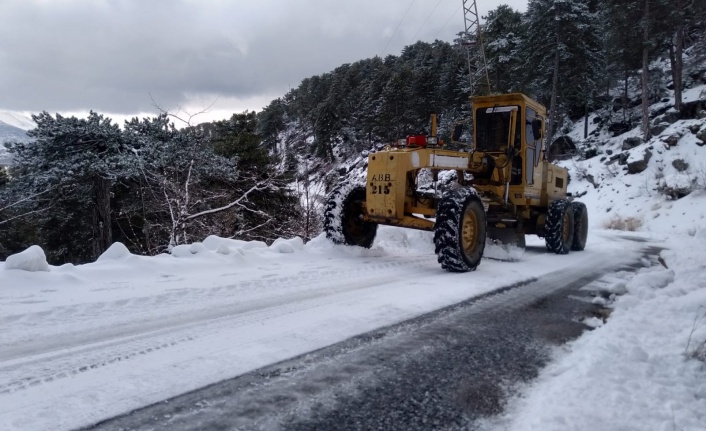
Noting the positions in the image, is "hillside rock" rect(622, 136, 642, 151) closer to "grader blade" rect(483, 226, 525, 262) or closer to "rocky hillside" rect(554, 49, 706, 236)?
"rocky hillside" rect(554, 49, 706, 236)

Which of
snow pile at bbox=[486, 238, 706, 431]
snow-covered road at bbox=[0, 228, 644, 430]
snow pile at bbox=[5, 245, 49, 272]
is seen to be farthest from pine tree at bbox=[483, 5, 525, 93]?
snow pile at bbox=[5, 245, 49, 272]

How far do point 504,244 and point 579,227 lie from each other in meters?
2.73

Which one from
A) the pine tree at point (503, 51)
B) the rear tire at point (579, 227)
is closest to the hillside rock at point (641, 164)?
the pine tree at point (503, 51)

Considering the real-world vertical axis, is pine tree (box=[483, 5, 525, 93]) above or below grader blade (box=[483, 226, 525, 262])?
above

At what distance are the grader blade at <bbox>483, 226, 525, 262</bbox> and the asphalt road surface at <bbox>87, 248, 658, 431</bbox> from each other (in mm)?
3861

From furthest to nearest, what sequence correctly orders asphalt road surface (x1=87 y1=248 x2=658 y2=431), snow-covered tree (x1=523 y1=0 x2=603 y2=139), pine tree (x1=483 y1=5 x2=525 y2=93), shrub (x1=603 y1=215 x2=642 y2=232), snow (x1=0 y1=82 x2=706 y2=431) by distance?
pine tree (x1=483 y1=5 x2=525 y2=93), snow-covered tree (x1=523 y1=0 x2=603 y2=139), shrub (x1=603 y1=215 x2=642 y2=232), snow (x1=0 y1=82 x2=706 y2=431), asphalt road surface (x1=87 y1=248 x2=658 y2=431)

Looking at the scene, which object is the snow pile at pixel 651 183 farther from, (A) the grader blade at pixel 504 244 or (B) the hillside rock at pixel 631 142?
(A) the grader blade at pixel 504 244

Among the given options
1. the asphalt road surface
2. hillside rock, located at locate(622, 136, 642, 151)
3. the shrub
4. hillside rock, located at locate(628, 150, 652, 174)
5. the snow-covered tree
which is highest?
the snow-covered tree

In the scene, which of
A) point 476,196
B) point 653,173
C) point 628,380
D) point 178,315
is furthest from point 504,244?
point 653,173

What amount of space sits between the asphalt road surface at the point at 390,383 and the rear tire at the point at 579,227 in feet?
20.6

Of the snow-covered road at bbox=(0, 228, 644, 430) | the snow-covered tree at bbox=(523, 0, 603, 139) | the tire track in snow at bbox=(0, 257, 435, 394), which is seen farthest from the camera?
the snow-covered tree at bbox=(523, 0, 603, 139)

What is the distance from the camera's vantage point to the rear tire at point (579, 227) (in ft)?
30.1

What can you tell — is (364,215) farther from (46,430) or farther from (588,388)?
(46,430)

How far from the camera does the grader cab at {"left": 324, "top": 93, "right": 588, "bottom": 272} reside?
6032 millimetres
